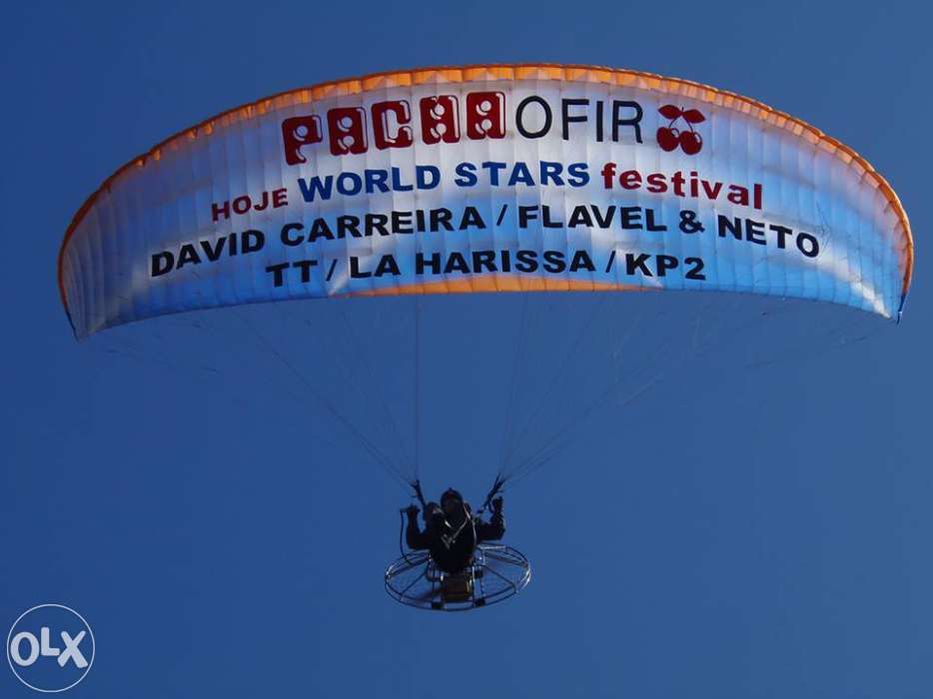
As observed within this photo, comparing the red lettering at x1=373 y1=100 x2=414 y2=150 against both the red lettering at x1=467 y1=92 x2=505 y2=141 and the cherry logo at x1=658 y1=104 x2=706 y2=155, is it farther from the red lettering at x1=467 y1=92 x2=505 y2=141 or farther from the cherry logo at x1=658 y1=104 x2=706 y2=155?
the cherry logo at x1=658 y1=104 x2=706 y2=155

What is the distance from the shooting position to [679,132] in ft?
92.9

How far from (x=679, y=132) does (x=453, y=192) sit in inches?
107

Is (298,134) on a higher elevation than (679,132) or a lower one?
lower

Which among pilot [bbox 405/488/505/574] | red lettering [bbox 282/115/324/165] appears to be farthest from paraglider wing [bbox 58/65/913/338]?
pilot [bbox 405/488/505/574]

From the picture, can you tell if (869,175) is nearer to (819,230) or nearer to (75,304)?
(819,230)

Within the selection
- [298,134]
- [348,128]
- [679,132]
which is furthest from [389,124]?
[679,132]

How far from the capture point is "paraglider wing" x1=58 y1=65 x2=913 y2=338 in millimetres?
27969

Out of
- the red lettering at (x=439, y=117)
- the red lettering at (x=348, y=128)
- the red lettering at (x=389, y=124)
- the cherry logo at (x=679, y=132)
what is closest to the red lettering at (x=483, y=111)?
the red lettering at (x=439, y=117)

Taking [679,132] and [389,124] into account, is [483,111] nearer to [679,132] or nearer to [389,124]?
[389,124]

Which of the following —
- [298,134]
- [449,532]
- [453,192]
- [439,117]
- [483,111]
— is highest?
[483,111]

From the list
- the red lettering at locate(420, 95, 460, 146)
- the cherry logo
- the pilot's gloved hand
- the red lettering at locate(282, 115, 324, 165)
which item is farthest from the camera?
the cherry logo

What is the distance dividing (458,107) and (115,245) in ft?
14.3

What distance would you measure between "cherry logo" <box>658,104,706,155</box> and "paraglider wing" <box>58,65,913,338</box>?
0.02 m

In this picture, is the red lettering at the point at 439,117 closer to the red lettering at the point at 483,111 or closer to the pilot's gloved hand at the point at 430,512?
the red lettering at the point at 483,111
